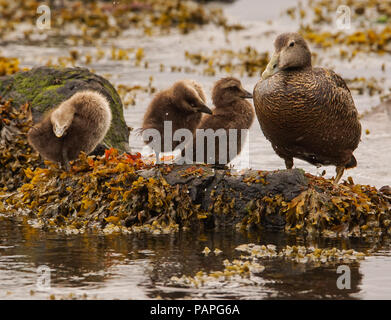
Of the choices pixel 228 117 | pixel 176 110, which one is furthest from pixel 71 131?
pixel 228 117

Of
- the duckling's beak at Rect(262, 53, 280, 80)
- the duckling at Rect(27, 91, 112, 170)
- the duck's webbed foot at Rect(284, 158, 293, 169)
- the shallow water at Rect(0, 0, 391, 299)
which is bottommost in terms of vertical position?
the shallow water at Rect(0, 0, 391, 299)

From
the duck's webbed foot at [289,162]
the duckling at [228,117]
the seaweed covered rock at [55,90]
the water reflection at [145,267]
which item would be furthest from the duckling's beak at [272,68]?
the seaweed covered rock at [55,90]

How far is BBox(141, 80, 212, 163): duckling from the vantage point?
8336 millimetres

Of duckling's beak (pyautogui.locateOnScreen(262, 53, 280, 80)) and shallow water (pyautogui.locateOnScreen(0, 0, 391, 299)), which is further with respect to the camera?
duckling's beak (pyautogui.locateOnScreen(262, 53, 280, 80))

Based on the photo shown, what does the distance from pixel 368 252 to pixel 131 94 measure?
26.8ft

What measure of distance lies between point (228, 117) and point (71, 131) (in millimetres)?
1720

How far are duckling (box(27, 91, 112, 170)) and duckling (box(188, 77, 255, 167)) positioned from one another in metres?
1.07

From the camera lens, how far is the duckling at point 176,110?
328 inches

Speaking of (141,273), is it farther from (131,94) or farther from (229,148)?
(131,94)

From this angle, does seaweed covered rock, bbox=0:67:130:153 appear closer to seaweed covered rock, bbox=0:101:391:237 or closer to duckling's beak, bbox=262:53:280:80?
seaweed covered rock, bbox=0:101:391:237

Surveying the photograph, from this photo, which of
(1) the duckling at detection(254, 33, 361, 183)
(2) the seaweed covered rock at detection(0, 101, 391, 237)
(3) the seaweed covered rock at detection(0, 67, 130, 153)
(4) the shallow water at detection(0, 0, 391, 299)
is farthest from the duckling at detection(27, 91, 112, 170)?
(1) the duckling at detection(254, 33, 361, 183)

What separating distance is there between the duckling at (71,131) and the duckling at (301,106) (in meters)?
1.76

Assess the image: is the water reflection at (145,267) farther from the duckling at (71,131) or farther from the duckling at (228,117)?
the duckling at (228,117)
